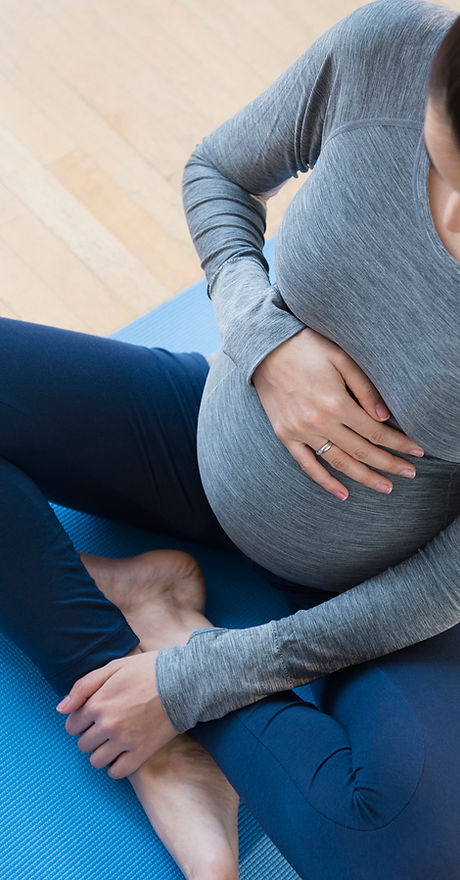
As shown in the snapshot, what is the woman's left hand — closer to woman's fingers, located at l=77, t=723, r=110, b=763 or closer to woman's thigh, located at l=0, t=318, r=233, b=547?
woman's fingers, located at l=77, t=723, r=110, b=763

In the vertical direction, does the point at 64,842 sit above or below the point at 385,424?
below

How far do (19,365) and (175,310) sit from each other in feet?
2.18

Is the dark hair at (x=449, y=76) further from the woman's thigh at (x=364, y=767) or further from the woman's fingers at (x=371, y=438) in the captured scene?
the woman's thigh at (x=364, y=767)

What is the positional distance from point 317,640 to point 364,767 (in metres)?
0.15

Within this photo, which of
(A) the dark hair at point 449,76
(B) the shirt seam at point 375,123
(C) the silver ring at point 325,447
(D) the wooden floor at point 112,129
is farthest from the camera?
(D) the wooden floor at point 112,129

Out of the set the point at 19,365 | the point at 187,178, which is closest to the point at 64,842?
the point at 19,365

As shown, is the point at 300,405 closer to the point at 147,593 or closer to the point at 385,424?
the point at 385,424

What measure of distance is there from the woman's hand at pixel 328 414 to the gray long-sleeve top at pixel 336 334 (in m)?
0.02

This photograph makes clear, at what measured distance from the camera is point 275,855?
116cm

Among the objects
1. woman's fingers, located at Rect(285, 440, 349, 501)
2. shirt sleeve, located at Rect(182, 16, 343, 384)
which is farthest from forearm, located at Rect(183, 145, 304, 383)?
woman's fingers, located at Rect(285, 440, 349, 501)

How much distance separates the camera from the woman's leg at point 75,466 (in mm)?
1102

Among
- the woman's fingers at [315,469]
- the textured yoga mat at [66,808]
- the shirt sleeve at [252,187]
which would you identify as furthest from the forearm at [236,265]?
the textured yoga mat at [66,808]

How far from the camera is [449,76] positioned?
0.68 meters

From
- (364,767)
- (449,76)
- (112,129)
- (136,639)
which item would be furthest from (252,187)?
(112,129)
